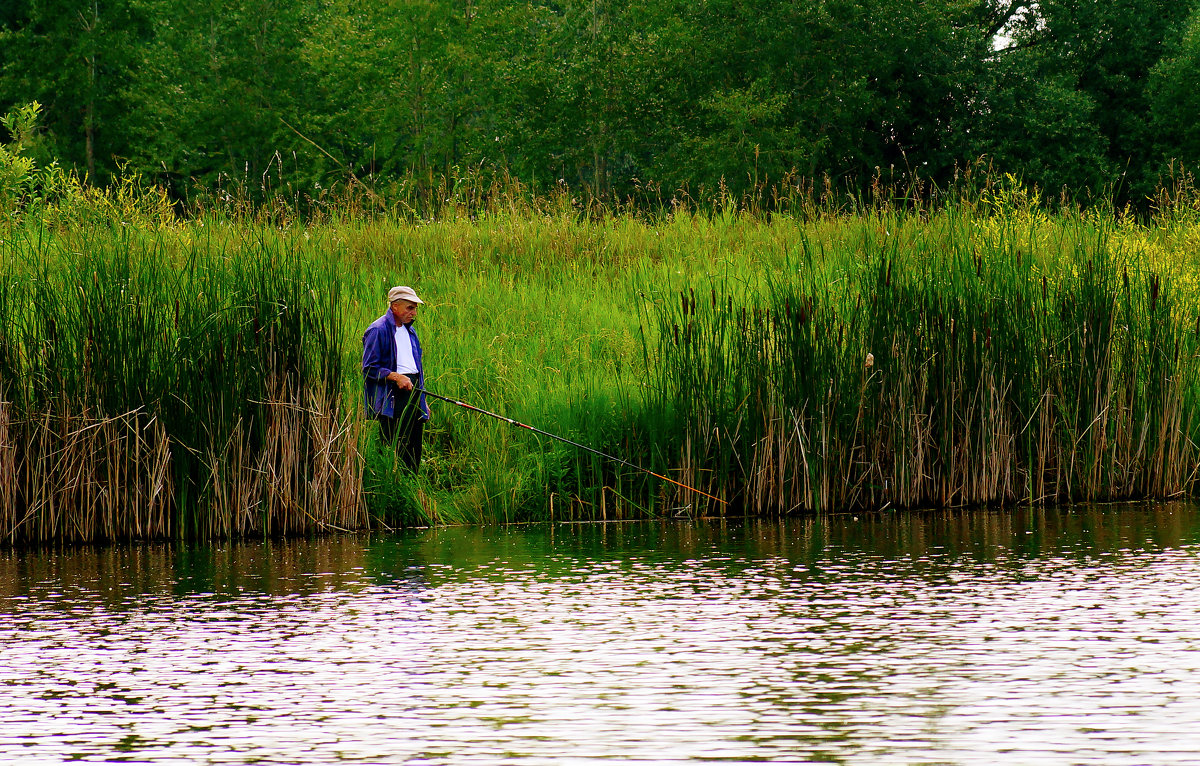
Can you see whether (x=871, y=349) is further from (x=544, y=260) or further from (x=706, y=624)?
(x=544, y=260)

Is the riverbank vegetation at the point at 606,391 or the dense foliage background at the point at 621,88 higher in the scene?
the dense foliage background at the point at 621,88

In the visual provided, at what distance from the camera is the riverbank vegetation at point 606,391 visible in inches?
380

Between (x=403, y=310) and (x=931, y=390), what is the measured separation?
11.2ft

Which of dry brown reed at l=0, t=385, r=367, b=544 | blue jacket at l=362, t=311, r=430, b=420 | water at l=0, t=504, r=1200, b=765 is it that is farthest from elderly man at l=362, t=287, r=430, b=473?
water at l=0, t=504, r=1200, b=765

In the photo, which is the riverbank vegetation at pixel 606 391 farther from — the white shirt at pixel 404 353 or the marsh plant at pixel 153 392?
the white shirt at pixel 404 353

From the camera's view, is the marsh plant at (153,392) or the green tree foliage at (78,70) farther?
the green tree foliage at (78,70)

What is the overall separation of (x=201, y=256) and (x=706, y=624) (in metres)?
4.64

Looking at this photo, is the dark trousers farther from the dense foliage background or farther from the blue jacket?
the dense foliage background

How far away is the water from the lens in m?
4.67

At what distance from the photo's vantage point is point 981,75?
4081cm

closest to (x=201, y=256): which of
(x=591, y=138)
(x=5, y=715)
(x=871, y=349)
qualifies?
(x=871, y=349)

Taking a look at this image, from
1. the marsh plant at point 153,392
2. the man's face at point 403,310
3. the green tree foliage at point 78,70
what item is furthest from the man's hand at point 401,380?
the green tree foliage at point 78,70

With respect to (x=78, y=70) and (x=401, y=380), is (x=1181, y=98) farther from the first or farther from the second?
(x=401, y=380)

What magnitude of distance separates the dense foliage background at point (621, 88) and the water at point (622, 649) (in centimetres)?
2894
